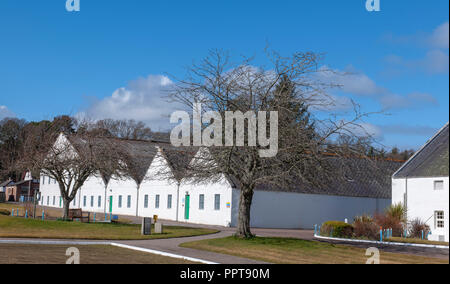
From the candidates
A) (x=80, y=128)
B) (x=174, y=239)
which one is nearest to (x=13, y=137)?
(x=80, y=128)

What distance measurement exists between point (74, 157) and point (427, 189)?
73.6 ft

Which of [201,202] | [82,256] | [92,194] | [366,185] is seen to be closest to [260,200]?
[201,202]

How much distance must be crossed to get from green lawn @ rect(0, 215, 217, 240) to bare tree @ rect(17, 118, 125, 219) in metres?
3.87

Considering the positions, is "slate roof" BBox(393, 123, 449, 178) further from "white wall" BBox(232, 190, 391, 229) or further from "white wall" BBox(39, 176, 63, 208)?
"white wall" BBox(39, 176, 63, 208)

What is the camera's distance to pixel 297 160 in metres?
21.0

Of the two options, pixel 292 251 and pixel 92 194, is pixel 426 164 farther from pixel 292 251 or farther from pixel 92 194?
pixel 92 194

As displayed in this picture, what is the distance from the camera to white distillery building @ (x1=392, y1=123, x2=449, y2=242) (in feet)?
105

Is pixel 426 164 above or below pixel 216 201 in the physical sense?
above

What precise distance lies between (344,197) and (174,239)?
71.4 feet

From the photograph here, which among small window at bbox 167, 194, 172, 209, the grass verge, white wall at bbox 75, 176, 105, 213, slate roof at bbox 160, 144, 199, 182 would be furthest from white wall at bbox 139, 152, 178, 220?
the grass verge

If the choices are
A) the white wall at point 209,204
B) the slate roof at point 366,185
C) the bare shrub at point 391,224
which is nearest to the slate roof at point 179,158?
the white wall at point 209,204

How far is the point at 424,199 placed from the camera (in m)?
33.5

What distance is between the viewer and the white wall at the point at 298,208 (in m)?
38.9
